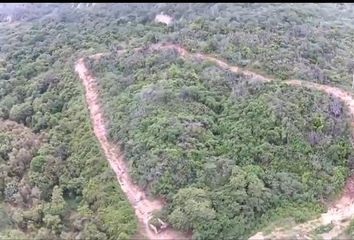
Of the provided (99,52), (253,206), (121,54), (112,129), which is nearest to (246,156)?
(253,206)

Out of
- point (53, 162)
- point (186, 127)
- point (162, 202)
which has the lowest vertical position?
point (162, 202)

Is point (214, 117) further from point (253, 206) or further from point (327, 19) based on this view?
point (327, 19)

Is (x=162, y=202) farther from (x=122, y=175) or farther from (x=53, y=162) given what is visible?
(x=53, y=162)

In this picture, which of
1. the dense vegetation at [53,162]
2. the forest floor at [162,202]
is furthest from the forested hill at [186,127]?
the forest floor at [162,202]

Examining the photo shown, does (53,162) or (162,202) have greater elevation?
(53,162)

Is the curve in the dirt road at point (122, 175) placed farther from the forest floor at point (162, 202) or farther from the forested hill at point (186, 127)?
the forested hill at point (186, 127)

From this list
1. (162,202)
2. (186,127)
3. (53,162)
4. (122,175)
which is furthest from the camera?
(53,162)

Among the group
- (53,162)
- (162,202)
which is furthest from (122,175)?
(53,162)

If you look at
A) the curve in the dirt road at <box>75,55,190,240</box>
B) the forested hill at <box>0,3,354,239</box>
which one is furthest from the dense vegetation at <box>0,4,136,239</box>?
the curve in the dirt road at <box>75,55,190,240</box>
